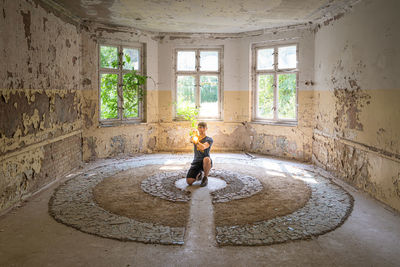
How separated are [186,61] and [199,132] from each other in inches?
141

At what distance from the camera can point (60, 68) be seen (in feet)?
18.7

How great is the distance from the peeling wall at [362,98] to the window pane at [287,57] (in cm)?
72

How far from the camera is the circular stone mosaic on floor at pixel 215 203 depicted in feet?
11.0

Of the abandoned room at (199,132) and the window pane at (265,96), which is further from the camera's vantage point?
the window pane at (265,96)

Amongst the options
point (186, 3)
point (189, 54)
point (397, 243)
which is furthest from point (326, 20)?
point (397, 243)

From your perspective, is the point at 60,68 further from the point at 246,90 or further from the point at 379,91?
the point at 379,91

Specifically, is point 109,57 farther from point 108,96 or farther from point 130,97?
point 130,97

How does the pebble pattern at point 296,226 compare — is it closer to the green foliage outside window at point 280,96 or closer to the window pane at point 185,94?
the green foliage outside window at point 280,96

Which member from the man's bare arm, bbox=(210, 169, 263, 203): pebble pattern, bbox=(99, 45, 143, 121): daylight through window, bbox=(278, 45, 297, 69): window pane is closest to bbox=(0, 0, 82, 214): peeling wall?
bbox=(99, 45, 143, 121): daylight through window

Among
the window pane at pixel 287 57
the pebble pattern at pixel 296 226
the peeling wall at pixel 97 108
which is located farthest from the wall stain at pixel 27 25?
the window pane at pixel 287 57

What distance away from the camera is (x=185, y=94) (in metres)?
8.38

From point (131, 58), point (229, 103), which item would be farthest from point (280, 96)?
point (131, 58)

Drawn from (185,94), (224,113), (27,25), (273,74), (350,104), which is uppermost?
(27,25)

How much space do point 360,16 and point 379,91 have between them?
1251 mm
